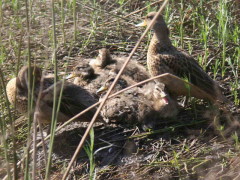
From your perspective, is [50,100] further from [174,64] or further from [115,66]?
[174,64]

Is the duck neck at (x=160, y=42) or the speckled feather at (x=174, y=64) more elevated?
the duck neck at (x=160, y=42)

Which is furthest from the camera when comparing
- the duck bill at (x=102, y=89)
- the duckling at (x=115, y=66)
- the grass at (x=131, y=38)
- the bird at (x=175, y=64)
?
the duckling at (x=115, y=66)

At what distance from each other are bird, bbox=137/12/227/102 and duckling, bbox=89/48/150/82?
0.22 metres

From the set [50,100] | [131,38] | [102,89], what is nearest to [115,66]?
[102,89]

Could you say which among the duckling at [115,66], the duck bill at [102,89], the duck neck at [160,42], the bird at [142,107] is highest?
the duck neck at [160,42]

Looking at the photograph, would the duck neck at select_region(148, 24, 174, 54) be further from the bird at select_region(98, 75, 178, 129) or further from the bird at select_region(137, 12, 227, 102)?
the bird at select_region(98, 75, 178, 129)

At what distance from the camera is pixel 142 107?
4.95m

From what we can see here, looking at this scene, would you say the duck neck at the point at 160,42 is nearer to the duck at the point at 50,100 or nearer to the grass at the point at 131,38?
the grass at the point at 131,38

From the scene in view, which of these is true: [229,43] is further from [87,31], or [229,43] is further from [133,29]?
[87,31]

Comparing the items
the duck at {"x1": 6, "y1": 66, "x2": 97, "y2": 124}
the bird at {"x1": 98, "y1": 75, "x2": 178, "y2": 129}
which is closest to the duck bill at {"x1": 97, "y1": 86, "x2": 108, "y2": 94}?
the bird at {"x1": 98, "y1": 75, "x2": 178, "y2": 129}

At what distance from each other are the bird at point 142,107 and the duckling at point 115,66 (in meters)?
0.21

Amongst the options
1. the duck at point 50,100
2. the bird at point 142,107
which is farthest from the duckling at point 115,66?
the duck at point 50,100

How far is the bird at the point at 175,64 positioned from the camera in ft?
16.4

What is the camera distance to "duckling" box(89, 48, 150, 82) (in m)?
5.44
